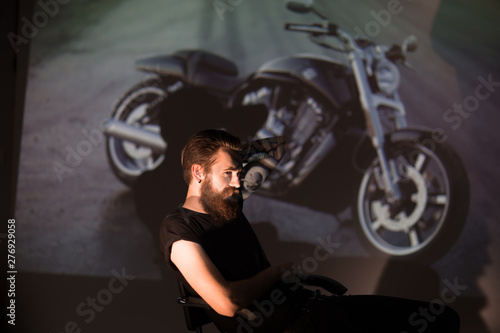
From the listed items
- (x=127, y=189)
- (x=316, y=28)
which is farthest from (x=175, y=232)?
(x=316, y=28)

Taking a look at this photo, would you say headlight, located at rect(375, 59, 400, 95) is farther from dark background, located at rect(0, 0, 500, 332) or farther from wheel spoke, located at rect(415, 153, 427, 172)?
wheel spoke, located at rect(415, 153, 427, 172)

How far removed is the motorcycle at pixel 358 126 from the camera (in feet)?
9.57

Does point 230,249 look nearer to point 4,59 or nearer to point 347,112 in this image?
point 347,112

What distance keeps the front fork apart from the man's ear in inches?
75.0

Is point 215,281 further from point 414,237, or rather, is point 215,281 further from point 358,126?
point 414,237

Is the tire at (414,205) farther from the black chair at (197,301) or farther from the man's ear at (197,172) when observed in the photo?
the man's ear at (197,172)

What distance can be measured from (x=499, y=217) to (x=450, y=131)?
2.52 ft

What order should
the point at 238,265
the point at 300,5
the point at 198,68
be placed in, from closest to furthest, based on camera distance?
the point at 238,265 → the point at 198,68 → the point at 300,5

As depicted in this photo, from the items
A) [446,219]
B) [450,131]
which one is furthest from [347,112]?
[446,219]

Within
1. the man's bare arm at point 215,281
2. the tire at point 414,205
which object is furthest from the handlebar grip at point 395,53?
the man's bare arm at point 215,281

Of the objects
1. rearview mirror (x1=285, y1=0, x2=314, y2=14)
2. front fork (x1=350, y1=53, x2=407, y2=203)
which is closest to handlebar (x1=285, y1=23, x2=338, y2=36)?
rearview mirror (x1=285, y1=0, x2=314, y2=14)

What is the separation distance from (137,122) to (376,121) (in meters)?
1.75

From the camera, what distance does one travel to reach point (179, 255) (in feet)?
4.26

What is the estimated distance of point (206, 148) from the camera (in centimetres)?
150
